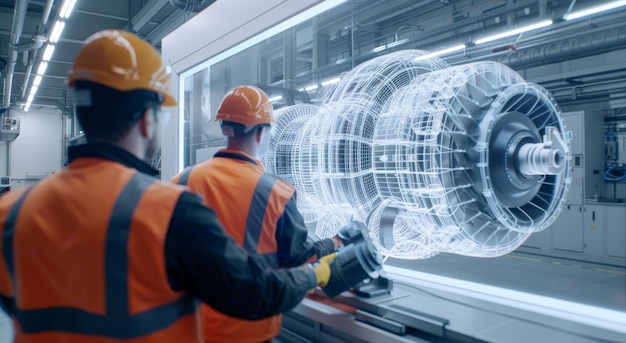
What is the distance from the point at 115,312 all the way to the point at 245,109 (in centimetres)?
98

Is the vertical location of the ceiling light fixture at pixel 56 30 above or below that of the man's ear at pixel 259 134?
above

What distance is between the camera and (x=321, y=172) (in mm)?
1634

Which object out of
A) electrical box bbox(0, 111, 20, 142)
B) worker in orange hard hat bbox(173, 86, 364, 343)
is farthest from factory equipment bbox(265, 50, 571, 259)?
electrical box bbox(0, 111, 20, 142)

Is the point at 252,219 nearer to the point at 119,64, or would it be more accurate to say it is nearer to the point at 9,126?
the point at 119,64

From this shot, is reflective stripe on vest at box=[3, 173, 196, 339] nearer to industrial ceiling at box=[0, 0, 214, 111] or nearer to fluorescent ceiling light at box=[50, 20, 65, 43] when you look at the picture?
industrial ceiling at box=[0, 0, 214, 111]

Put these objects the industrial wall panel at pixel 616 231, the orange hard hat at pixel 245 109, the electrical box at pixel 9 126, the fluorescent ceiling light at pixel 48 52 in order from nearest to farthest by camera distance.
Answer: the orange hard hat at pixel 245 109 < the industrial wall panel at pixel 616 231 < the fluorescent ceiling light at pixel 48 52 < the electrical box at pixel 9 126

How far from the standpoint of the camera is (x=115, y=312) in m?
0.78

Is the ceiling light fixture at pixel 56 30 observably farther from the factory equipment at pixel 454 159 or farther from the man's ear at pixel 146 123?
the man's ear at pixel 146 123

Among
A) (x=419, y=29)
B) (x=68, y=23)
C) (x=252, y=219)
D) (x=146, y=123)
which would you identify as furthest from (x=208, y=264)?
(x=68, y=23)

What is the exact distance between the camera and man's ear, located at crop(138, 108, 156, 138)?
35.5 inches

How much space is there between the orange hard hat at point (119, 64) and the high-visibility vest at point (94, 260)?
7.0 inches

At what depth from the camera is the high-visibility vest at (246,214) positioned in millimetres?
1472

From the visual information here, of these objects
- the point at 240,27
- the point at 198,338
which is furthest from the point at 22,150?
the point at 198,338

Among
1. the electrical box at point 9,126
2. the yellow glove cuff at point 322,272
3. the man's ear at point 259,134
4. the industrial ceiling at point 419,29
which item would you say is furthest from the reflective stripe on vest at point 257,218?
the electrical box at point 9,126
